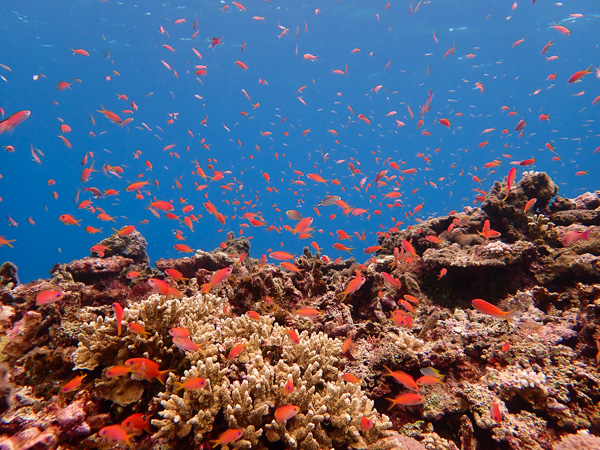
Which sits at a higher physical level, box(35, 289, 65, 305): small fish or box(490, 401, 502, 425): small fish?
box(35, 289, 65, 305): small fish

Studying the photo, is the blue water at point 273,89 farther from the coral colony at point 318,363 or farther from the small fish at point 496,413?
the small fish at point 496,413

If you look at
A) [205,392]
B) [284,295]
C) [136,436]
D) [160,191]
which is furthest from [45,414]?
[160,191]

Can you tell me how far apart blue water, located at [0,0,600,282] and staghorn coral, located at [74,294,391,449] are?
27.5ft

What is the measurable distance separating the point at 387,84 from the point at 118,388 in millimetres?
64611

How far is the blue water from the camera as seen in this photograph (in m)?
37.2

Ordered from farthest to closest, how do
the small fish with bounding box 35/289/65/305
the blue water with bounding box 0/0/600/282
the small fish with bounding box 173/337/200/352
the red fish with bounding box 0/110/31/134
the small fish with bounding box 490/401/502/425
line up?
1. the blue water with bounding box 0/0/600/282
2. the red fish with bounding box 0/110/31/134
3. the small fish with bounding box 35/289/65/305
4. the small fish with bounding box 490/401/502/425
5. the small fish with bounding box 173/337/200/352

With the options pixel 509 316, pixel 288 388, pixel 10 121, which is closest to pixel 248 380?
pixel 288 388

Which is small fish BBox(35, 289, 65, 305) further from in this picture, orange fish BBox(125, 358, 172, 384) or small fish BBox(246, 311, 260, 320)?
small fish BBox(246, 311, 260, 320)

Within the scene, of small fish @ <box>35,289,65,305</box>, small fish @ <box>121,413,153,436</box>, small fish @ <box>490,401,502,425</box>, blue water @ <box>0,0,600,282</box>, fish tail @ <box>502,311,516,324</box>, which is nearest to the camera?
small fish @ <box>121,413,153,436</box>

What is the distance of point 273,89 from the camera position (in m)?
62.8

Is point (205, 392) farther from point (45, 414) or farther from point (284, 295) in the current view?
point (284, 295)

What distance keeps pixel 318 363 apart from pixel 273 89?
68.0 meters

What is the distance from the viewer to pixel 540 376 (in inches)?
146

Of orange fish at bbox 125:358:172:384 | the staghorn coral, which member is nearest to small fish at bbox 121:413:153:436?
the staghorn coral
